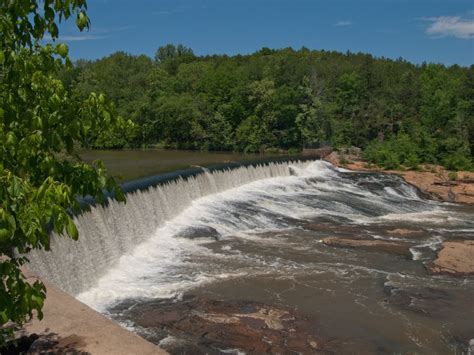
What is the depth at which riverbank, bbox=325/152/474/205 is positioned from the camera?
2978cm

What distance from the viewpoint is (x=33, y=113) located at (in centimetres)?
360

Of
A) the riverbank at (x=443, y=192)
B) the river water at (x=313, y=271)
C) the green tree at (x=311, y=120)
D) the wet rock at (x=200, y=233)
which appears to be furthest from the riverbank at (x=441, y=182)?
the wet rock at (x=200, y=233)

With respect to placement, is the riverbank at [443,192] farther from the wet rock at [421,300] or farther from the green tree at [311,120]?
the green tree at [311,120]

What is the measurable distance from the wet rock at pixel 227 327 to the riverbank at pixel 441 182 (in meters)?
21.2

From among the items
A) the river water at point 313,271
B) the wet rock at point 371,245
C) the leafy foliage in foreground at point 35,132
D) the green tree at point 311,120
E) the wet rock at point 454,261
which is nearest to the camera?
the leafy foliage in foreground at point 35,132

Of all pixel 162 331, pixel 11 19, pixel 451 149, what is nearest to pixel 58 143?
pixel 11 19

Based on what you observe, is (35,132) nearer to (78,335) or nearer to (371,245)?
(78,335)

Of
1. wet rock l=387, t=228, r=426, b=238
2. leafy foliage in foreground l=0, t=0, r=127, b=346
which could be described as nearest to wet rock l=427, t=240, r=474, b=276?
wet rock l=387, t=228, r=426, b=238

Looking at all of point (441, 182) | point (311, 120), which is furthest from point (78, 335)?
point (311, 120)

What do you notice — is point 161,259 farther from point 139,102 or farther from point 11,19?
point 139,102

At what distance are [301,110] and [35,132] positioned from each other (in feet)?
163

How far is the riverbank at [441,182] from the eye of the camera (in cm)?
2978

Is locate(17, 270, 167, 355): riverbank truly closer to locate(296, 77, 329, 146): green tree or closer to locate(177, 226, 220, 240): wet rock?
locate(177, 226, 220, 240): wet rock

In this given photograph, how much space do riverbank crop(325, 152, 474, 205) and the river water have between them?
455 cm
